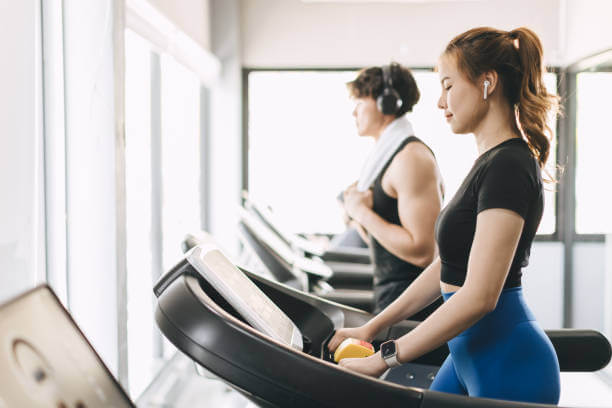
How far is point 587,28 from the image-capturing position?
11.5ft

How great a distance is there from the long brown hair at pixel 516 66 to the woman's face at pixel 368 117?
82 centimetres

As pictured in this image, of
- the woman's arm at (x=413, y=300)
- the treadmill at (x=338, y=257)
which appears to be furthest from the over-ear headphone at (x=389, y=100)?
the treadmill at (x=338, y=257)

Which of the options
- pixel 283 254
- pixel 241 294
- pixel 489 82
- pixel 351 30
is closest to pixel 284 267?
pixel 283 254

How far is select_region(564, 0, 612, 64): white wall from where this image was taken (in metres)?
3.06

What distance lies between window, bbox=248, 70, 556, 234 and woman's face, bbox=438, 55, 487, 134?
358cm

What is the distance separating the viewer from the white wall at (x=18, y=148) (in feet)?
4.62

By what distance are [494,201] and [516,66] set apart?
0.30m

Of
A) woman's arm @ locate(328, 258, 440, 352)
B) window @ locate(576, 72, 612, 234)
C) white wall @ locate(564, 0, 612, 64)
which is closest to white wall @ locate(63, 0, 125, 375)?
woman's arm @ locate(328, 258, 440, 352)

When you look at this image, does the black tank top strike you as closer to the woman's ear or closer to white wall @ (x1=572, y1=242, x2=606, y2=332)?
the woman's ear

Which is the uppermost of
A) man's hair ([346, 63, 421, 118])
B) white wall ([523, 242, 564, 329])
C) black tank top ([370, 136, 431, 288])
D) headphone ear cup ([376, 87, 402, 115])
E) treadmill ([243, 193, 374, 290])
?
man's hair ([346, 63, 421, 118])

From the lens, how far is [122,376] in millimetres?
2070

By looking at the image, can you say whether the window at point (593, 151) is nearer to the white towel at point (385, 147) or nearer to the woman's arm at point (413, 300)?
the white towel at point (385, 147)

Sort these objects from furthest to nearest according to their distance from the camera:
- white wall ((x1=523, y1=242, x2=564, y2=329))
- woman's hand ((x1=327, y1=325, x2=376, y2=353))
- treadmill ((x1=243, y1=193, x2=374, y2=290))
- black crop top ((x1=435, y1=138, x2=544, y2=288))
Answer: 1. white wall ((x1=523, y1=242, x2=564, y2=329))
2. treadmill ((x1=243, y1=193, x2=374, y2=290))
3. woman's hand ((x1=327, y1=325, x2=376, y2=353))
4. black crop top ((x1=435, y1=138, x2=544, y2=288))

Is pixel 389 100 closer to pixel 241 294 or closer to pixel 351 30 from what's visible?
pixel 241 294
